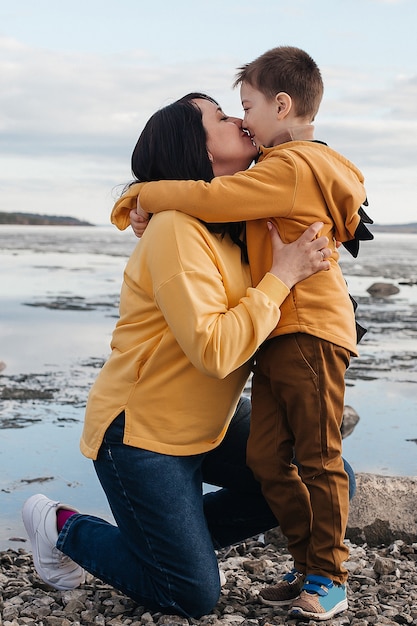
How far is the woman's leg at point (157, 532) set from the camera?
12.0 ft

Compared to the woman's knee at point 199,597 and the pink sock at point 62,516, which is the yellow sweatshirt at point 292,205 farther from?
the pink sock at point 62,516

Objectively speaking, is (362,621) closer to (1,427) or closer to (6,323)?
(1,427)

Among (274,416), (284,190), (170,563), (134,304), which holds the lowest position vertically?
(170,563)

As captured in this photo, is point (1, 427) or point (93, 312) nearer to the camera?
point (1, 427)

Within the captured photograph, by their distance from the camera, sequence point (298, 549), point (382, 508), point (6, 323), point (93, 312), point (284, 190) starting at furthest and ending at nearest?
1. point (93, 312)
2. point (6, 323)
3. point (382, 508)
4. point (298, 549)
5. point (284, 190)

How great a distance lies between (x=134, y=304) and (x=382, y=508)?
2006 millimetres

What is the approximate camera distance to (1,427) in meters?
6.93

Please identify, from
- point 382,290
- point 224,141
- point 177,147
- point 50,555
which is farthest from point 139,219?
point 382,290

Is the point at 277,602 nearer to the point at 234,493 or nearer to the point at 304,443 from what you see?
the point at 234,493

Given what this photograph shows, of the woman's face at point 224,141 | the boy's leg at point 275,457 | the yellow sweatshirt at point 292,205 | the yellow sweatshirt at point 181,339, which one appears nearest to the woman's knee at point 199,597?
the boy's leg at point 275,457

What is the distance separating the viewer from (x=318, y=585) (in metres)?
3.68

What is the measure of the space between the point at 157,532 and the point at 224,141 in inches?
63.1

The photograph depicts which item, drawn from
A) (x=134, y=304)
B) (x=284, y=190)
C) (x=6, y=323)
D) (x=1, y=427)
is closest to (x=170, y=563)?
(x=134, y=304)

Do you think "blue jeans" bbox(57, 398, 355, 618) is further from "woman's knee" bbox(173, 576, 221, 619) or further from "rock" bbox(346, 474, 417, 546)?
"rock" bbox(346, 474, 417, 546)
